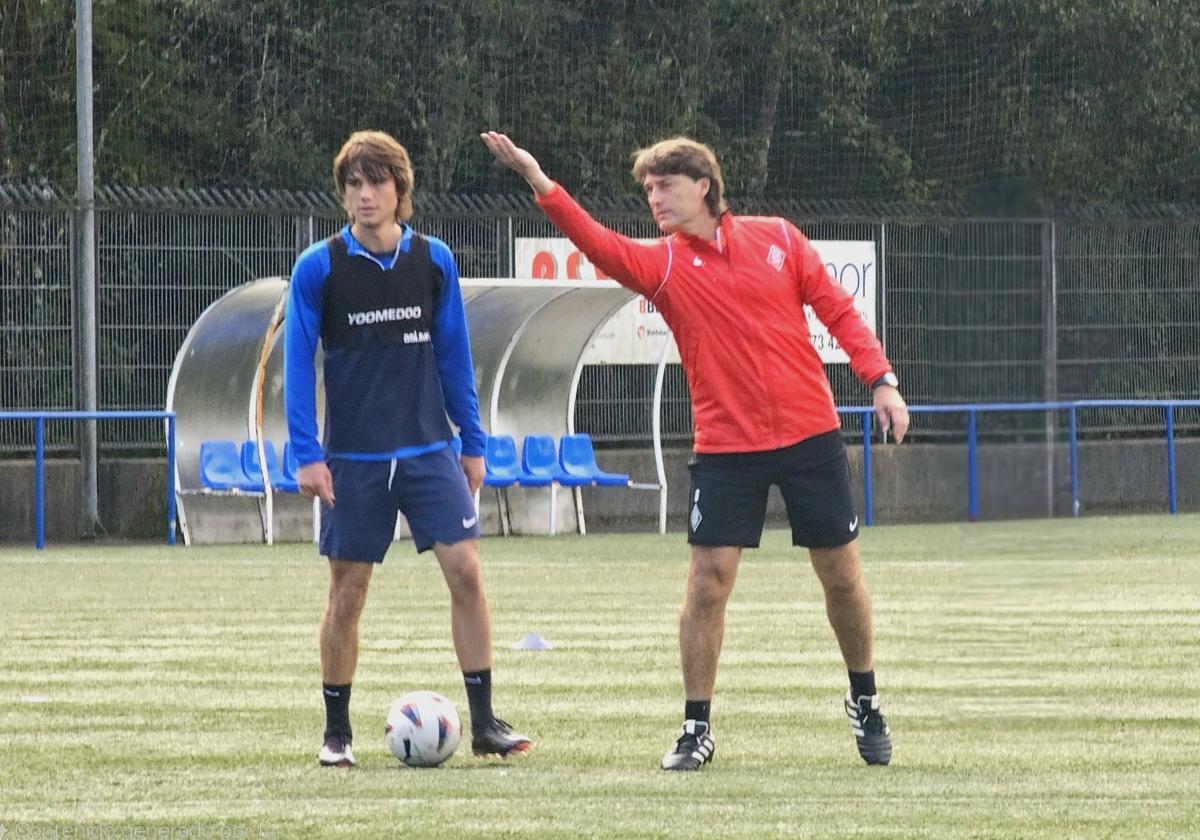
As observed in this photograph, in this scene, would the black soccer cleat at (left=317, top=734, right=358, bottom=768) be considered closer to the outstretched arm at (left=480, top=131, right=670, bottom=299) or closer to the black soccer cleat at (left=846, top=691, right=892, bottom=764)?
the black soccer cleat at (left=846, top=691, right=892, bottom=764)

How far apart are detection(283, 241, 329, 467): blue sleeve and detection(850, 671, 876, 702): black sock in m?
1.76

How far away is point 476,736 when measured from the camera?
7879 mm

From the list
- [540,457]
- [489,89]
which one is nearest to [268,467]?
[540,457]

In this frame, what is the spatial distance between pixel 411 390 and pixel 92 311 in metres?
14.5

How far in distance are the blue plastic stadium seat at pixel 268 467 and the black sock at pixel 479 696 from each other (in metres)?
13.3

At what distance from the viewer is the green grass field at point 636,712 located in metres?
6.29

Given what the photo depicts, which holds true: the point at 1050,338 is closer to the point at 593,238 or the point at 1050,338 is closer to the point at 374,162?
the point at 593,238

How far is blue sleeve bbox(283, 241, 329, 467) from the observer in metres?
7.71

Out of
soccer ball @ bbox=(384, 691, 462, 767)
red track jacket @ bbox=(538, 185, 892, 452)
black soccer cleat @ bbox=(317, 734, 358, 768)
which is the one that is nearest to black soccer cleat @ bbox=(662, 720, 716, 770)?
soccer ball @ bbox=(384, 691, 462, 767)

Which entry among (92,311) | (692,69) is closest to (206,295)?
(92,311)

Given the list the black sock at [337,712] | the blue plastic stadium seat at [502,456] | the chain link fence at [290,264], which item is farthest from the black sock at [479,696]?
the blue plastic stadium seat at [502,456]

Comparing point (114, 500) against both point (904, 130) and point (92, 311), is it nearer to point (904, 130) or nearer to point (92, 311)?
point (92, 311)

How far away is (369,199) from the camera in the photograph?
7.67 meters

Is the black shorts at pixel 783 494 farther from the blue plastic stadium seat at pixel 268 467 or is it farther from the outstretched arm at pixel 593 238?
the blue plastic stadium seat at pixel 268 467
